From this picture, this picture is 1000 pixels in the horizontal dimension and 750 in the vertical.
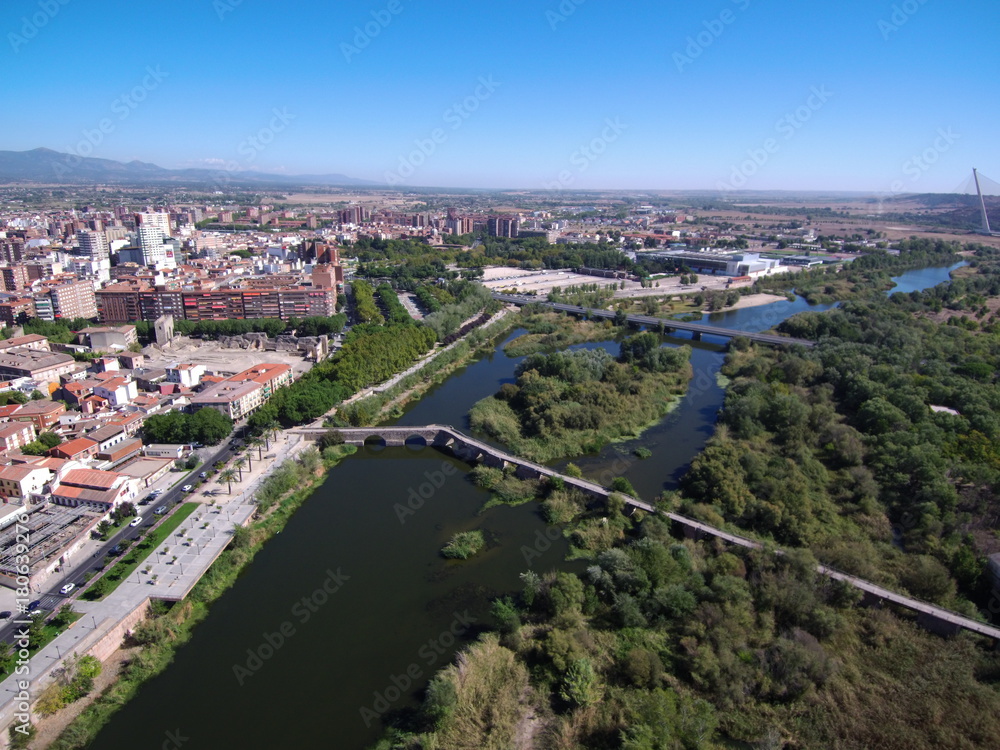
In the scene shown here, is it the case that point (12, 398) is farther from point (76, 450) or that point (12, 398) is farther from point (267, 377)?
point (267, 377)

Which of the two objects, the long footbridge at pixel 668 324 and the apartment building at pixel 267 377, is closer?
the apartment building at pixel 267 377

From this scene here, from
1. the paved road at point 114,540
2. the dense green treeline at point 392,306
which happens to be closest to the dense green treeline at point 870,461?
the paved road at point 114,540

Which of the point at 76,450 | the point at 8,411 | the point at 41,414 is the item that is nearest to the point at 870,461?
the point at 76,450

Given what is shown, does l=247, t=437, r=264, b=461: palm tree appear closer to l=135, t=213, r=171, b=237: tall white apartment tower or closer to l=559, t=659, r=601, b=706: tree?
l=559, t=659, r=601, b=706: tree

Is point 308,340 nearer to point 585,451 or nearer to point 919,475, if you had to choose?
point 585,451

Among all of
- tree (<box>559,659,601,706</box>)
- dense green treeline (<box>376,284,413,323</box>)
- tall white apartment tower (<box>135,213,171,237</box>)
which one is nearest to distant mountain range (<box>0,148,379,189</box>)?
tall white apartment tower (<box>135,213,171,237</box>)

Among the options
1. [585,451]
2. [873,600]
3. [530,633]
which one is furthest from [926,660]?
[585,451]

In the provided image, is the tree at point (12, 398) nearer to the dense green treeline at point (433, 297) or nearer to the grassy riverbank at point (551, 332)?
the grassy riverbank at point (551, 332)
